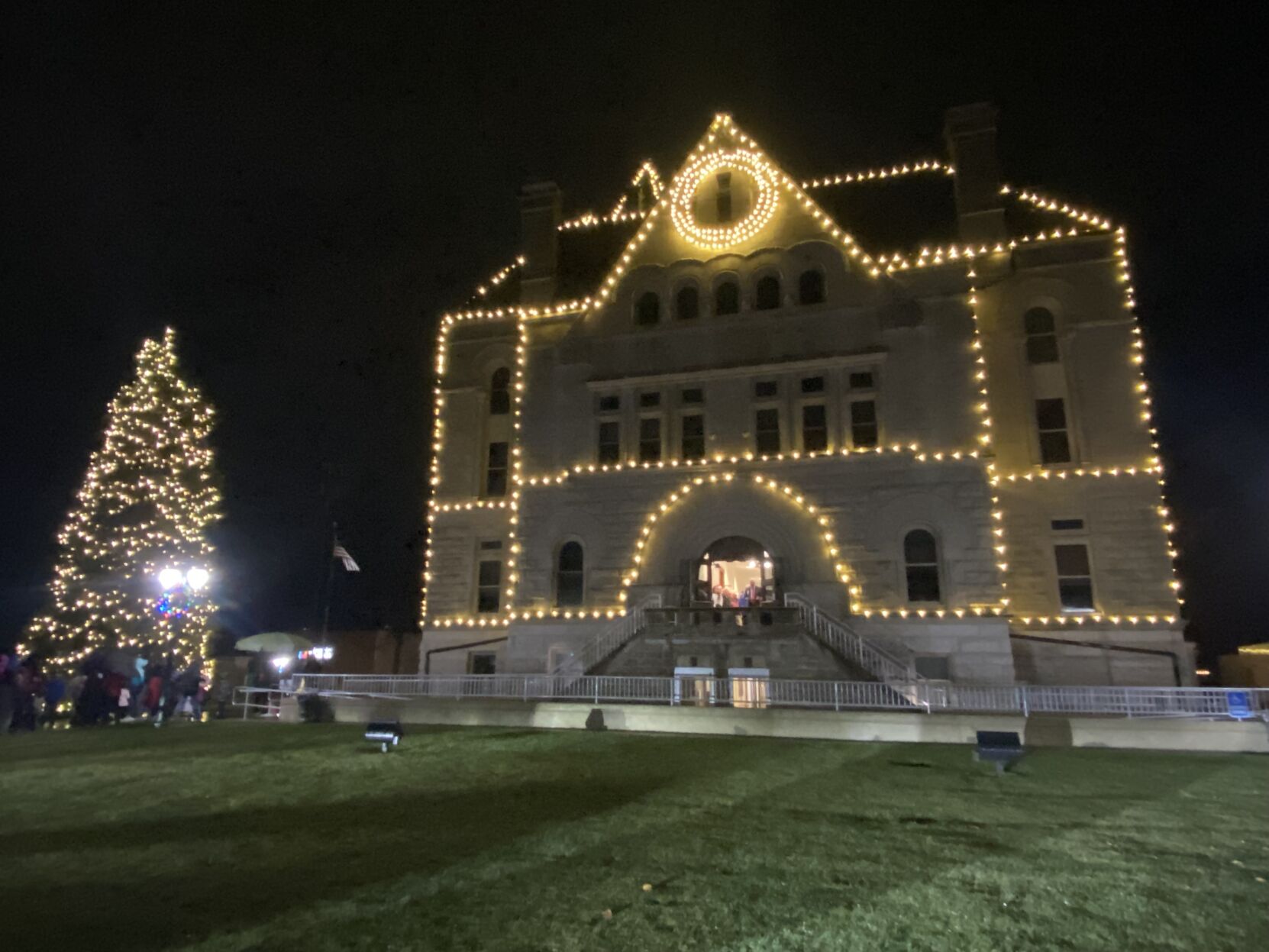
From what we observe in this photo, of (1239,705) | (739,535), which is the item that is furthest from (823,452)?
(1239,705)

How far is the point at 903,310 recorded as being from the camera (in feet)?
83.8

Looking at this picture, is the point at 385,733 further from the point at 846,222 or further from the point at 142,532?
the point at 846,222

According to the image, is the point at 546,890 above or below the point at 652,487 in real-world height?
below

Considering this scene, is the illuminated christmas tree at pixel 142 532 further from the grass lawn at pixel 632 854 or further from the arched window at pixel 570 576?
the grass lawn at pixel 632 854

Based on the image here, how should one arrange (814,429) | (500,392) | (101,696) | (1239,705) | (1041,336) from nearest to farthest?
(1239,705) → (101,696) → (814,429) → (1041,336) → (500,392)

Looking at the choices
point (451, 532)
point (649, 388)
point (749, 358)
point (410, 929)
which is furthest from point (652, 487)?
point (410, 929)

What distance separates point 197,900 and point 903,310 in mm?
24140

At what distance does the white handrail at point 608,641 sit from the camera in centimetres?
2320

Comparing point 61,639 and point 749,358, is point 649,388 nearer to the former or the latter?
point 749,358

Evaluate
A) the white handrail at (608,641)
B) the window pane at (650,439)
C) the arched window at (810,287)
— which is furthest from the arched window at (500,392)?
the arched window at (810,287)

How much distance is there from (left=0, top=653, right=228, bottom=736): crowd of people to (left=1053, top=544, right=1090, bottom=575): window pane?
81.5 feet

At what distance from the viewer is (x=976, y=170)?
2711 cm

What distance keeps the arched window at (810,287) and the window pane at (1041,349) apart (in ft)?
22.3

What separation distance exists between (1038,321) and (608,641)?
17234 mm
